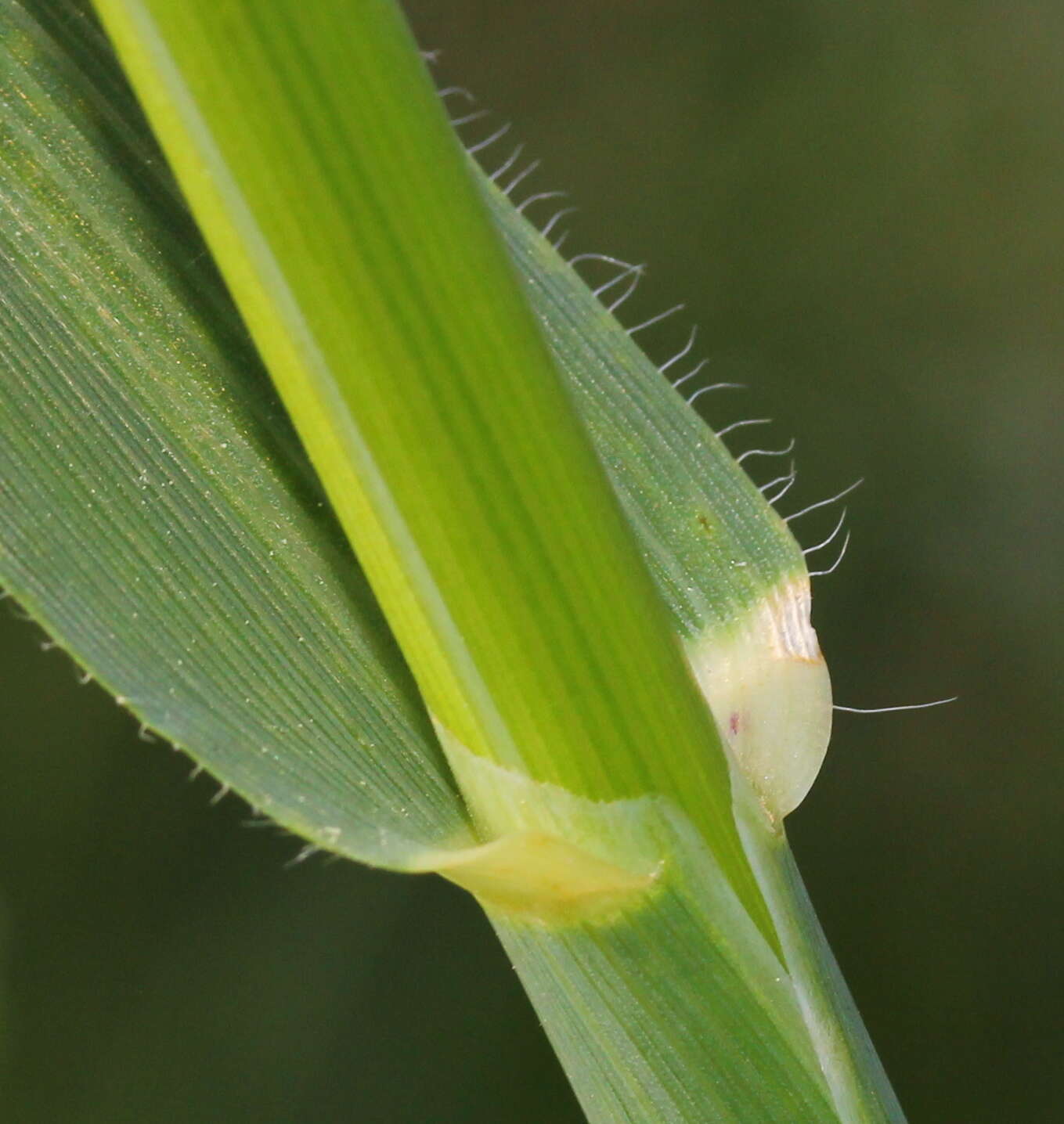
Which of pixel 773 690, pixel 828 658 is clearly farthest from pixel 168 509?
pixel 828 658

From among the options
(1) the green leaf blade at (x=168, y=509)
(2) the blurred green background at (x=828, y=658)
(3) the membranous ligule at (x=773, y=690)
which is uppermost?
(1) the green leaf blade at (x=168, y=509)

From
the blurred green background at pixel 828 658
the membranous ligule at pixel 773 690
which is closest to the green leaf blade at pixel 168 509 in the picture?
the membranous ligule at pixel 773 690

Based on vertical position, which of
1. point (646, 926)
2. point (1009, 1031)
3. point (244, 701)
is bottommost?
point (1009, 1031)

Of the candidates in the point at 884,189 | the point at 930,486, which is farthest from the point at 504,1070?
the point at 884,189

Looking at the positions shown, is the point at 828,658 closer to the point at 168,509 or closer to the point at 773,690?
the point at 773,690

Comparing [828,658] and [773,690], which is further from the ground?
[773,690]

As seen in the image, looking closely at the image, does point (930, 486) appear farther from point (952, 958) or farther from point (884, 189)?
point (952, 958)

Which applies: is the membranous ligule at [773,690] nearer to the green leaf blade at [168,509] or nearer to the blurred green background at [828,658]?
the green leaf blade at [168,509]

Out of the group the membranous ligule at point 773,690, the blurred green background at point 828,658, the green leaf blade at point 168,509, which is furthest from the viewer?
the blurred green background at point 828,658
